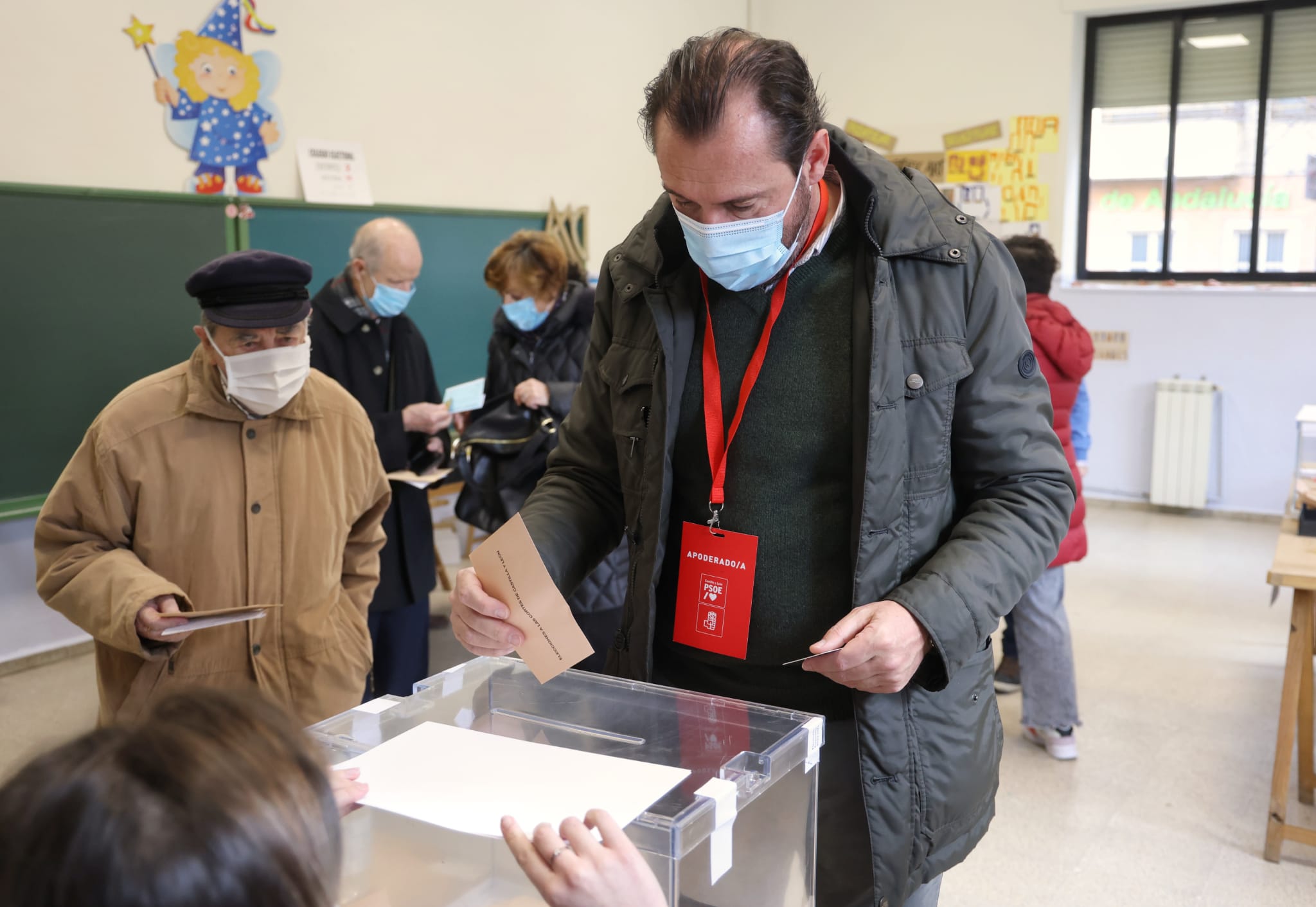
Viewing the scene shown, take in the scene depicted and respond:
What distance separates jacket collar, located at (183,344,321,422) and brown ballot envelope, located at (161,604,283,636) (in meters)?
0.40

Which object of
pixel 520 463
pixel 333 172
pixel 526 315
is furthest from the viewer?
pixel 333 172

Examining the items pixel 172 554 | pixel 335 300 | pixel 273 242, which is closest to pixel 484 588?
pixel 172 554

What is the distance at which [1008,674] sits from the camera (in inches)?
156

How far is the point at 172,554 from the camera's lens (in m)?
1.90

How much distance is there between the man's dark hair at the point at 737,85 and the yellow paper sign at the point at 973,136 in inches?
247

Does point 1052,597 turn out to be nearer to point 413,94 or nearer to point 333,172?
point 333,172

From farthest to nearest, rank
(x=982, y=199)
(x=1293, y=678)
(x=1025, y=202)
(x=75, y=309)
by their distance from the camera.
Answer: (x=982, y=199), (x=1025, y=202), (x=75, y=309), (x=1293, y=678)

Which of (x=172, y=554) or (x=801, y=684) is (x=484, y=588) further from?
(x=172, y=554)

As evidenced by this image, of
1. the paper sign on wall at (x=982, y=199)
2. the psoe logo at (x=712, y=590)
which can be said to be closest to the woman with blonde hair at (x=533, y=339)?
the psoe logo at (x=712, y=590)

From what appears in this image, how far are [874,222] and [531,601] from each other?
59cm

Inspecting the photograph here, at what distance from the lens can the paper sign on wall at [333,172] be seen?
4520mm

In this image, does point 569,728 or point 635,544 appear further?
point 635,544

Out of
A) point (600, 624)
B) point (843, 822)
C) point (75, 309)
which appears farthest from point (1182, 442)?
point (843, 822)

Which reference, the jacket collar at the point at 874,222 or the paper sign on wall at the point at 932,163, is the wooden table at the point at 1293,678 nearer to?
the jacket collar at the point at 874,222
